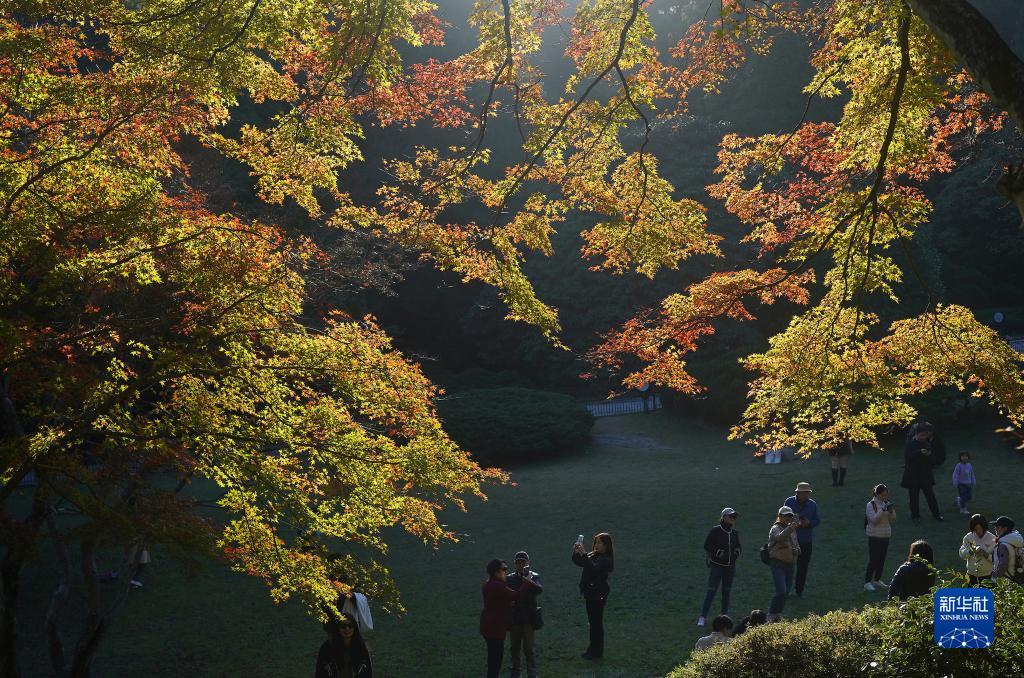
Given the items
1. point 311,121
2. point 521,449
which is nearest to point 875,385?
point 311,121

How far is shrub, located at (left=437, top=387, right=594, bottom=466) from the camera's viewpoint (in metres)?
19.8

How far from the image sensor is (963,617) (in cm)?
449

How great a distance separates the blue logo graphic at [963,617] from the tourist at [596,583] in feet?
14.2

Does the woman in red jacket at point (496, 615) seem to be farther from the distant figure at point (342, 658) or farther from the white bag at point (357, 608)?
the distant figure at point (342, 658)

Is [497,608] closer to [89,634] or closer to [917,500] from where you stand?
[89,634]

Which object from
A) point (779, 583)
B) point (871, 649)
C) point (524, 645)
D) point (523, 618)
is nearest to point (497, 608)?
point (523, 618)

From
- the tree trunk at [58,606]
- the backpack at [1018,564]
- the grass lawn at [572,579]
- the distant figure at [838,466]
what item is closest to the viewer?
the backpack at [1018,564]

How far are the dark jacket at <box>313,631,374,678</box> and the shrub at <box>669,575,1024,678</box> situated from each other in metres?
2.72

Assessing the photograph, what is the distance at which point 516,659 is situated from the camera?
26.4ft

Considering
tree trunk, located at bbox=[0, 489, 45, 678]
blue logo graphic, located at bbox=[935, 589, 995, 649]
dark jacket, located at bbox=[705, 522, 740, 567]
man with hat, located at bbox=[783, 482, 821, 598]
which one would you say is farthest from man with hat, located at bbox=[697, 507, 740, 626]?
tree trunk, located at bbox=[0, 489, 45, 678]

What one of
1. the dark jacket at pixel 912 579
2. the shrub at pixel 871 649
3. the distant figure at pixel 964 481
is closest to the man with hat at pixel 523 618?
the shrub at pixel 871 649

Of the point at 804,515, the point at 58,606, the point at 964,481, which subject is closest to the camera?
the point at 58,606

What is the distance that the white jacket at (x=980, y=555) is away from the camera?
7.44 m

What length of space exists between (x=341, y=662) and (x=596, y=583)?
2.87 meters
